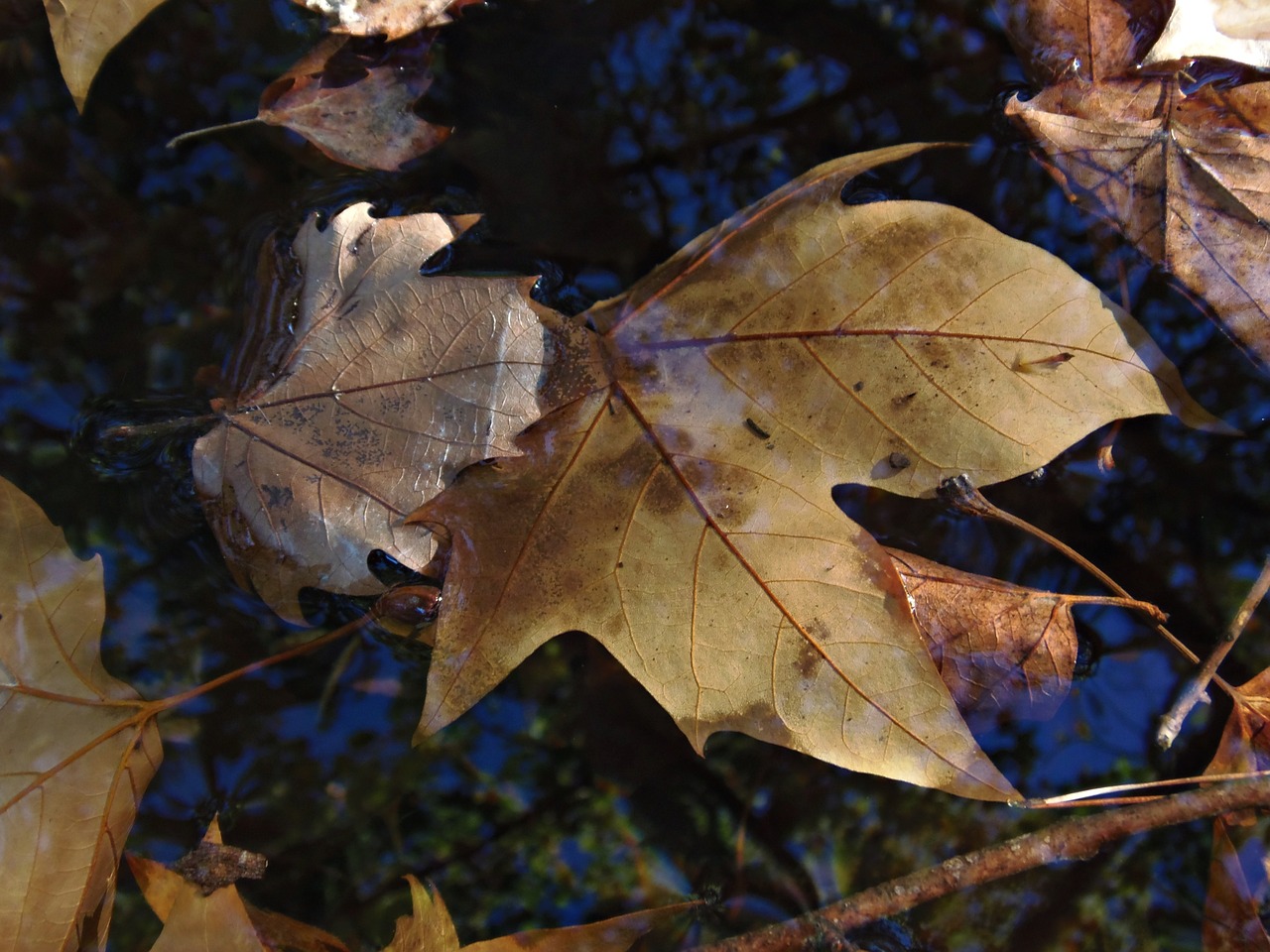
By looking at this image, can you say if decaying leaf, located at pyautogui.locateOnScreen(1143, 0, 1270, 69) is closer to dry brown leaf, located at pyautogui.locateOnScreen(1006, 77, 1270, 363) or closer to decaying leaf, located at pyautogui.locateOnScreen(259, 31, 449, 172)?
dry brown leaf, located at pyautogui.locateOnScreen(1006, 77, 1270, 363)

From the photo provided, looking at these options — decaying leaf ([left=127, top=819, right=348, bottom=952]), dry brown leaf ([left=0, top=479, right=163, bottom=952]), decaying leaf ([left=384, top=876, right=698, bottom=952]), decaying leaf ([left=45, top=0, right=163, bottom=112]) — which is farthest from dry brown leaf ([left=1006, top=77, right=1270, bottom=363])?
decaying leaf ([left=127, top=819, right=348, bottom=952])

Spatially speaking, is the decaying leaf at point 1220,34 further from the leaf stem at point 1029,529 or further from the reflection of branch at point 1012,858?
the reflection of branch at point 1012,858

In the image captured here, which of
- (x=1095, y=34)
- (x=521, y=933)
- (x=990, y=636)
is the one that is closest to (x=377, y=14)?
(x=1095, y=34)

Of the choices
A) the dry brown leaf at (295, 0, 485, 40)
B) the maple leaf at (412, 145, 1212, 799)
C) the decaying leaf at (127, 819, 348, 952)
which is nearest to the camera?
the maple leaf at (412, 145, 1212, 799)

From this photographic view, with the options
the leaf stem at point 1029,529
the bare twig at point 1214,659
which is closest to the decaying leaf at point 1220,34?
the leaf stem at point 1029,529

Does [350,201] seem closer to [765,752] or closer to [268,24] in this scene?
[268,24]
